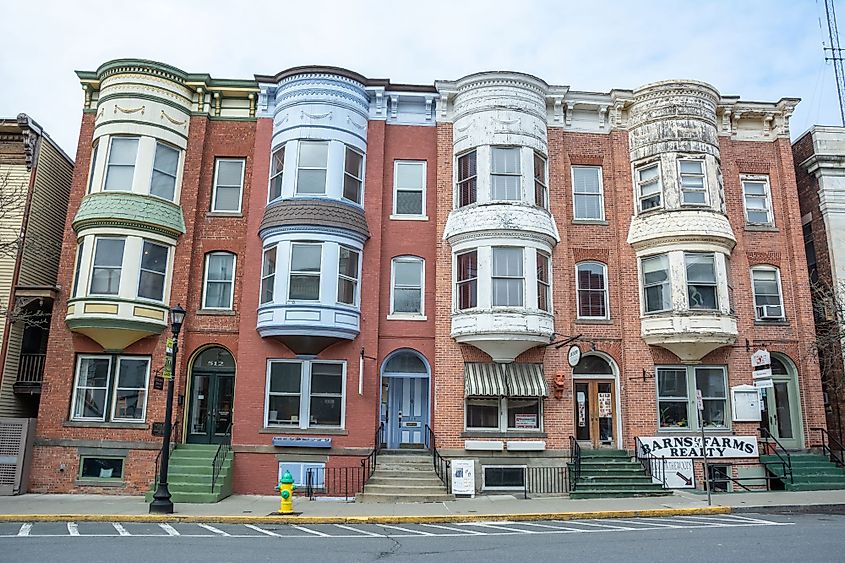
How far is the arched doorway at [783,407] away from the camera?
20859 mm

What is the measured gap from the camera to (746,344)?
68.6 ft

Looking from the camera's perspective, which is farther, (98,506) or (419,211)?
(419,211)

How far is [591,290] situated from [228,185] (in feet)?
40.9

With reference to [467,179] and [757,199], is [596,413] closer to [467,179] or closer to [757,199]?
[467,179]

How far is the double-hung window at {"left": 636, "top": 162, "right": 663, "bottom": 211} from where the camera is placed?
21.4 metres

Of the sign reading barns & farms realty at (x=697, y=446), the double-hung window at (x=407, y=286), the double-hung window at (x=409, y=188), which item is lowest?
the sign reading barns & farms realty at (x=697, y=446)

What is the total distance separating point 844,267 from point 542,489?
12.9 meters

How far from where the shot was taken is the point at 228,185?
21.7 m

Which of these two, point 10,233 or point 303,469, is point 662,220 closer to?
point 303,469

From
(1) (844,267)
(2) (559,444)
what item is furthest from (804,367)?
(2) (559,444)

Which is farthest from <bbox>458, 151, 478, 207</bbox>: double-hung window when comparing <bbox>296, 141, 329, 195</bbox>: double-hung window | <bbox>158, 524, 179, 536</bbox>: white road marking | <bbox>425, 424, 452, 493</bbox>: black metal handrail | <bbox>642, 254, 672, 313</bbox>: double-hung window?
<bbox>158, 524, 179, 536</bbox>: white road marking

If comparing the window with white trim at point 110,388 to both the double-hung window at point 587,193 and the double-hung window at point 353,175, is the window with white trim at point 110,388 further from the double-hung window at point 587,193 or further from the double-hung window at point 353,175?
the double-hung window at point 587,193

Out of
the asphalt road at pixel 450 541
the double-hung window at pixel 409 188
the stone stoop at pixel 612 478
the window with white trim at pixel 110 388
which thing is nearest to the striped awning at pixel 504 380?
the stone stoop at pixel 612 478

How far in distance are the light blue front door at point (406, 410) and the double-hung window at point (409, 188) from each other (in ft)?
17.9
